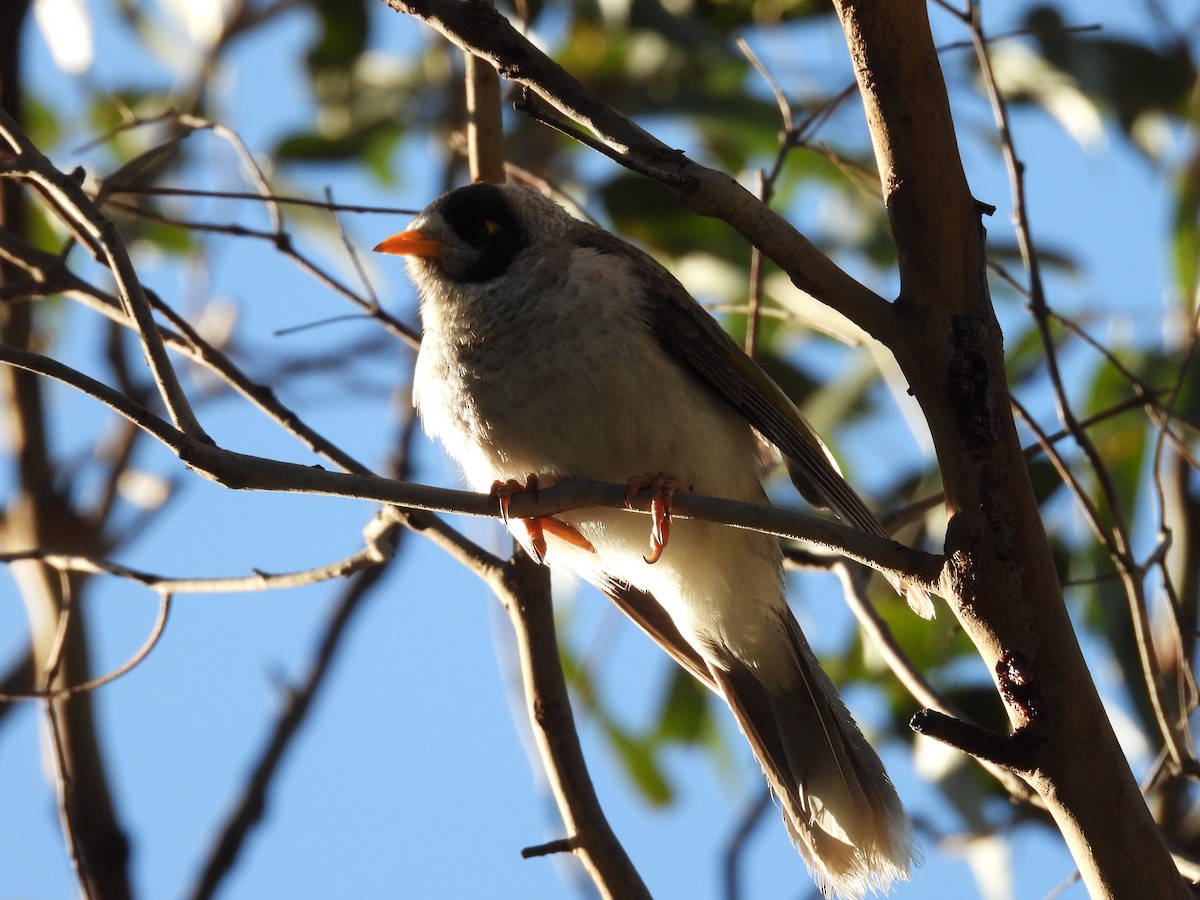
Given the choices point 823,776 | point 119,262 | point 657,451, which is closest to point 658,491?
point 657,451

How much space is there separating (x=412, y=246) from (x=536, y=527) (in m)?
0.78

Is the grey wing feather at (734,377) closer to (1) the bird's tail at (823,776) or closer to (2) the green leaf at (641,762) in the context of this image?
(1) the bird's tail at (823,776)

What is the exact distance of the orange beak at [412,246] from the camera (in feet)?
10.5

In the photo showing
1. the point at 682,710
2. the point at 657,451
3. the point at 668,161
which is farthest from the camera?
the point at 682,710

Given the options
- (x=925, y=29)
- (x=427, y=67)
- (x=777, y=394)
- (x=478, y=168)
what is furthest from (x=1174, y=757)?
(x=427, y=67)

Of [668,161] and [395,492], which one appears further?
[668,161]

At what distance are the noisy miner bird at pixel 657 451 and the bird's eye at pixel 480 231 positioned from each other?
0.02 meters

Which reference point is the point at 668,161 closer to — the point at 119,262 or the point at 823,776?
the point at 119,262

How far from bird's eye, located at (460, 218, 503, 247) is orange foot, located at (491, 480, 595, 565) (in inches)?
28.2

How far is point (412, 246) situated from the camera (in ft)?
10.5

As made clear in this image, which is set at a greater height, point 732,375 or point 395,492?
point 732,375

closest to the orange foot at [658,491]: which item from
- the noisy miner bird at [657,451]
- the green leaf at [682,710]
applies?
the noisy miner bird at [657,451]

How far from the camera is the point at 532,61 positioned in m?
1.88

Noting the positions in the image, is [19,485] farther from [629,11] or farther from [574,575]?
[629,11]
